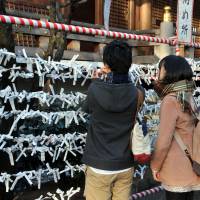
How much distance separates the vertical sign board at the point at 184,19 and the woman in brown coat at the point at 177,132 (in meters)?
1.96

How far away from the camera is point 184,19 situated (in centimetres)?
476

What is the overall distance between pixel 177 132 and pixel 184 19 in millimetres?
2385

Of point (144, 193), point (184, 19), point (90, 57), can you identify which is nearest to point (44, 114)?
point (144, 193)

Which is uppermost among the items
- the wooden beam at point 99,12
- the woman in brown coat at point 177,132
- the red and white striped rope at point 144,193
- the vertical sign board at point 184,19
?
the wooden beam at point 99,12

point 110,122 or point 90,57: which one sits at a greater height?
point 90,57

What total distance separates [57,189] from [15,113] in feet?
2.94

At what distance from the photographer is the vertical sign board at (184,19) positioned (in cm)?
471

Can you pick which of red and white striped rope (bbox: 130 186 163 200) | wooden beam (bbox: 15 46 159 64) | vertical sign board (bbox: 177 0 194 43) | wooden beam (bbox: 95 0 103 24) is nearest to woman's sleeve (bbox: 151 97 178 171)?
red and white striped rope (bbox: 130 186 163 200)

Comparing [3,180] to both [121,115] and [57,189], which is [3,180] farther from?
[121,115]

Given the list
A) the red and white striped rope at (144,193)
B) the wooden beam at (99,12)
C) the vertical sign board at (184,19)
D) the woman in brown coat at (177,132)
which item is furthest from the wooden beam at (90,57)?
the woman in brown coat at (177,132)

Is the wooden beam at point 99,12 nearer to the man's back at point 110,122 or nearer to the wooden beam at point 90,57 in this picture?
the wooden beam at point 90,57

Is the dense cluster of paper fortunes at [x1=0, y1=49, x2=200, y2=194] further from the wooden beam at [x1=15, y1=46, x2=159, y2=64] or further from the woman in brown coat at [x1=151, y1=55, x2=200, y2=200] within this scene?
the wooden beam at [x1=15, y1=46, x2=159, y2=64]

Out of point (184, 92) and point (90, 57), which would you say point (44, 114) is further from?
point (90, 57)

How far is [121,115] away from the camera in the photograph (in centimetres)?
263
